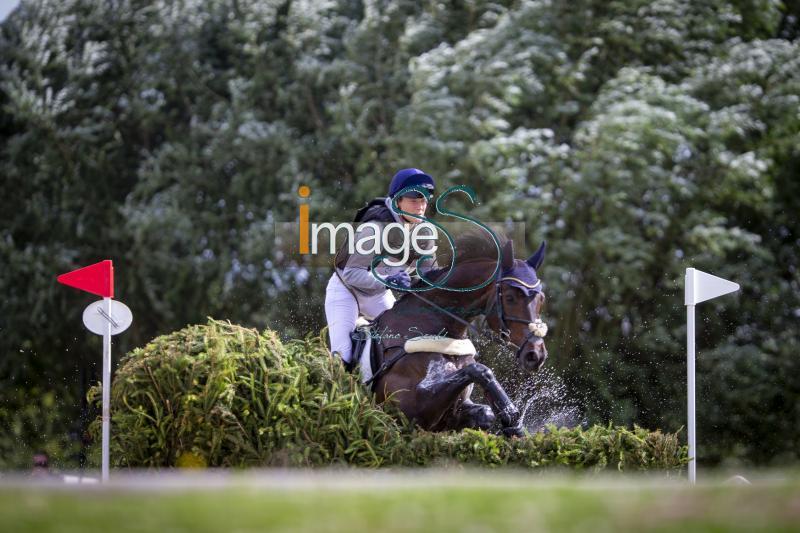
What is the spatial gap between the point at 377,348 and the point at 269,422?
3.11 ft

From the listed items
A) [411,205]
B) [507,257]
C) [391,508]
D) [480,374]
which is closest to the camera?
[391,508]

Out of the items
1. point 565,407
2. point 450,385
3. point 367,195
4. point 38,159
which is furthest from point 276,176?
point 450,385

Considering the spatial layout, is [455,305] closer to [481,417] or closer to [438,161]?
[481,417]

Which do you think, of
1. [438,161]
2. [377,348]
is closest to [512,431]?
[377,348]

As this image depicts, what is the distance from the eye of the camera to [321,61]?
50.8 feet

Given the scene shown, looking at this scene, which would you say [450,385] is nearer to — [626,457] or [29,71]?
[626,457]

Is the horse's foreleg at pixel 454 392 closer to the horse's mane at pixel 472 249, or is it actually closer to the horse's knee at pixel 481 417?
the horse's knee at pixel 481 417

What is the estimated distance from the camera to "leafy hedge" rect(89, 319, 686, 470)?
6246 millimetres

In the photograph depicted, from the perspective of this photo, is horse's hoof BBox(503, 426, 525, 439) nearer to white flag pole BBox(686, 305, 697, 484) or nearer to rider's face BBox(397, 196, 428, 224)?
white flag pole BBox(686, 305, 697, 484)

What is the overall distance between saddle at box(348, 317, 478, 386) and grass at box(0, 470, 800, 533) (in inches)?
112

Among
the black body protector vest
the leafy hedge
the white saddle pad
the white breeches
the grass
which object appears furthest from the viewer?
the black body protector vest

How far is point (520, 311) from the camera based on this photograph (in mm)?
6566

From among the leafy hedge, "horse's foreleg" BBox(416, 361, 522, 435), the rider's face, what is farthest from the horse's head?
the rider's face

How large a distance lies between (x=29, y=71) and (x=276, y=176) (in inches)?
146
